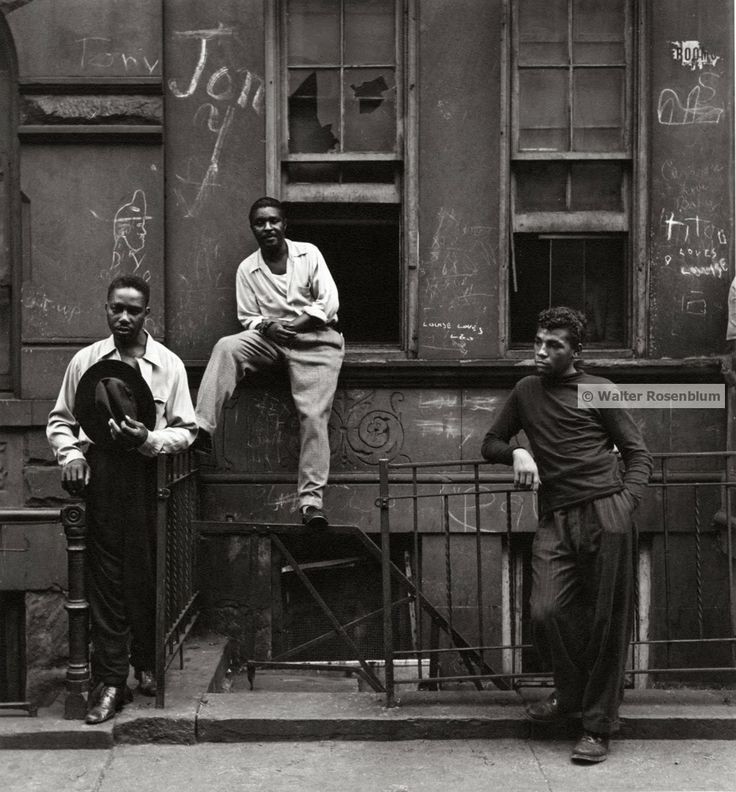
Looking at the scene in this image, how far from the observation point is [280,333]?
22.4ft

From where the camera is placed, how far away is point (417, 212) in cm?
736

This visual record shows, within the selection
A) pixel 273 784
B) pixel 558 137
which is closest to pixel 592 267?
pixel 558 137

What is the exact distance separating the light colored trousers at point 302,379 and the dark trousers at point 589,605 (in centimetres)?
200

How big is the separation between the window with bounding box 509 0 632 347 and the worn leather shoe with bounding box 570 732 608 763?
10.7 ft

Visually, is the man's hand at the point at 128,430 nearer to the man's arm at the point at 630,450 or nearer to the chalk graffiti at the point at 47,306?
the chalk graffiti at the point at 47,306

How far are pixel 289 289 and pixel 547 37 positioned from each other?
274 centimetres

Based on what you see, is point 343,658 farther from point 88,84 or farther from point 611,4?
point 611,4

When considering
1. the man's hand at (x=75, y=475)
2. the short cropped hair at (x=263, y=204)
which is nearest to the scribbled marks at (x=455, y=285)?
the short cropped hair at (x=263, y=204)

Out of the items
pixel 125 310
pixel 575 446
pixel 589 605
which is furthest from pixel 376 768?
pixel 125 310

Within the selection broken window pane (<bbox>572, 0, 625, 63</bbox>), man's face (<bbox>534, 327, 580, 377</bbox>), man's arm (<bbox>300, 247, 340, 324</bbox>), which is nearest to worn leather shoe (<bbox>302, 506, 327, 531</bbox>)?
man's arm (<bbox>300, 247, 340, 324</bbox>)

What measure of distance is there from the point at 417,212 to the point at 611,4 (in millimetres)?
2137

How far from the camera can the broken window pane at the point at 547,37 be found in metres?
7.45

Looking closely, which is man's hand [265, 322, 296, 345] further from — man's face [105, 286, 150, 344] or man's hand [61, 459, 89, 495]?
man's hand [61, 459, 89, 495]

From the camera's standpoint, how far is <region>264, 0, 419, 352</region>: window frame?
7332mm
